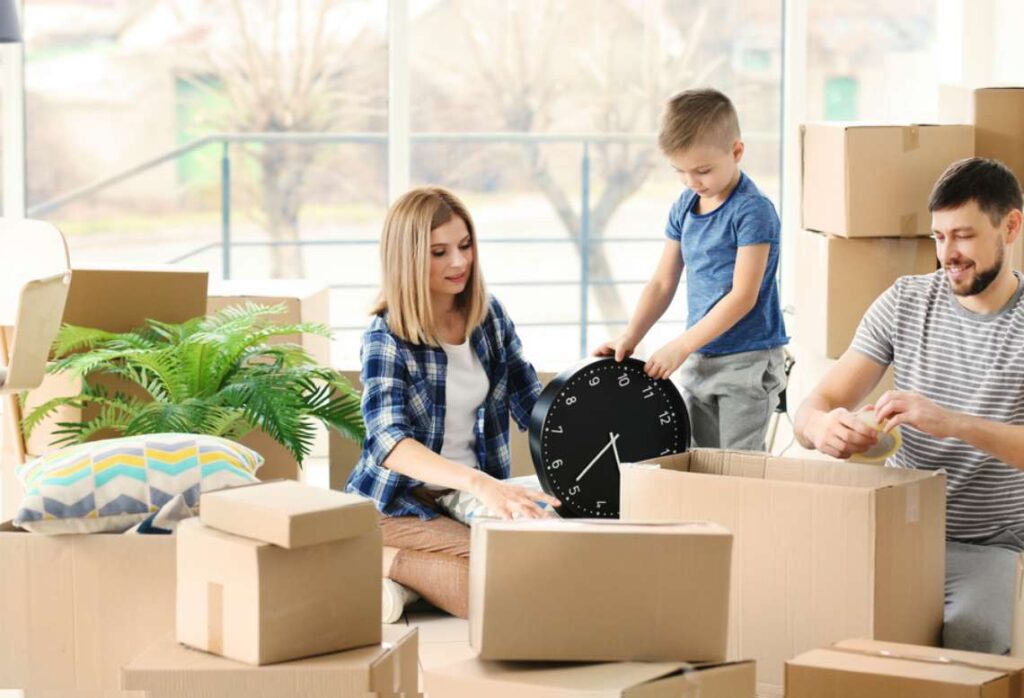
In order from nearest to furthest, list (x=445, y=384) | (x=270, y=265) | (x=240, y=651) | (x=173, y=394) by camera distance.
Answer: (x=240, y=651) → (x=445, y=384) → (x=173, y=394) → (x=270, y=265)

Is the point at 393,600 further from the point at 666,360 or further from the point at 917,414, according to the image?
the point at 917,414

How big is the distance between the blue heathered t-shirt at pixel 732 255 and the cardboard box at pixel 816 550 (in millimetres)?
1005

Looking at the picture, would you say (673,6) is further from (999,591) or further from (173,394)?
(999,591)

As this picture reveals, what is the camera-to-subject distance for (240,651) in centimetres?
205

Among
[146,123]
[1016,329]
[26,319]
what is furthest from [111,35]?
[1016,329]

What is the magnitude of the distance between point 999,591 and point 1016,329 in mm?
451

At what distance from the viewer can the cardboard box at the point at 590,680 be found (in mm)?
1936

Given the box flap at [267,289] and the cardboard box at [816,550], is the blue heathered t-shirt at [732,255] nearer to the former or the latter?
the cardboard box at [816,550]

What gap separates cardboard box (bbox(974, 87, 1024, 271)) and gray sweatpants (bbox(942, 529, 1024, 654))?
1.16 meters

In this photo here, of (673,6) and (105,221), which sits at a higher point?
(673,6)

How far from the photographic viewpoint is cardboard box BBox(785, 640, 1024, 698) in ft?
6.73

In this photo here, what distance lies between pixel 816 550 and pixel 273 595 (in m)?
0.79

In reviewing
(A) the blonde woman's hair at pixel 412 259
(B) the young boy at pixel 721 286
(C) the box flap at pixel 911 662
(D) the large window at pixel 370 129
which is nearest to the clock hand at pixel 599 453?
(B) the young boy at pixel 721 286

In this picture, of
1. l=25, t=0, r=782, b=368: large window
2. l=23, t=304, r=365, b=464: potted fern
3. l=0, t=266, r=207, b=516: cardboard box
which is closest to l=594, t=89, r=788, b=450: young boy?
l=23, t=304, r=365, b=464: potted fern
